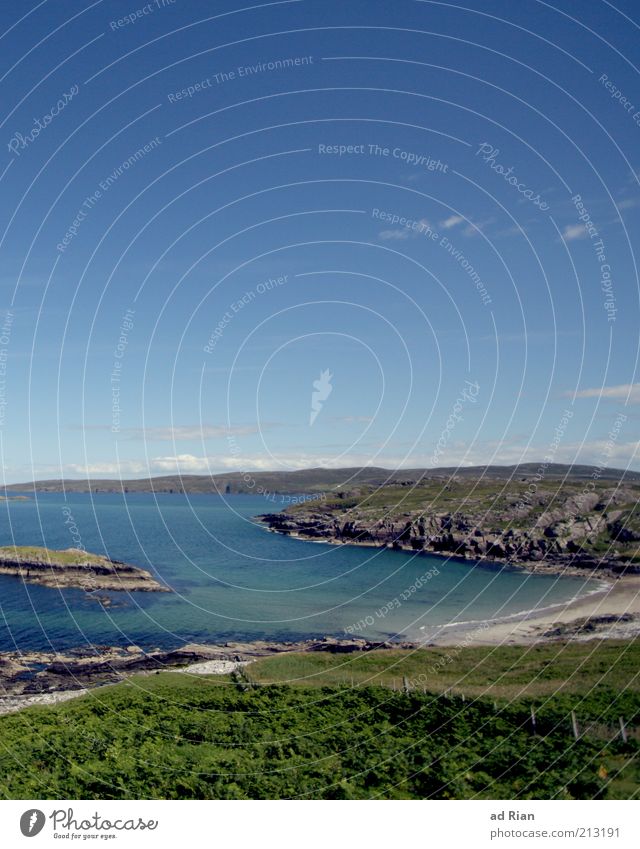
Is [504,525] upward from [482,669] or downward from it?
downward

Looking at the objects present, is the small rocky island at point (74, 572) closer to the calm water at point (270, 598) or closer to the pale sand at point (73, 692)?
the calm water at point (270, 598)

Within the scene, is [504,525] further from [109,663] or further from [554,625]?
[109,663]

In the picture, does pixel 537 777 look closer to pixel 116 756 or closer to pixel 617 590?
pixel 116 756

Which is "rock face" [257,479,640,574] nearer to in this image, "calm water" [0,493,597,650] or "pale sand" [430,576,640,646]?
"calm water" [0,493,597,650]

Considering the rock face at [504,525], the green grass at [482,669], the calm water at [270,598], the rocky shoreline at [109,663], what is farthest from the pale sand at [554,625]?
the rock face at [504,525]

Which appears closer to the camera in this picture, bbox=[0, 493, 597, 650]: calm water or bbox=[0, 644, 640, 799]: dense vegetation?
bbox=[0, 644, 640, 799]: dense vegetation

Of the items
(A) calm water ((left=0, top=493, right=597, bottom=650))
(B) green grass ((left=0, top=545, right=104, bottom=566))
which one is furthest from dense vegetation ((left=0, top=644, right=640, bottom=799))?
(B) green grass ((left=0, top=545, right=104, bottom=566))

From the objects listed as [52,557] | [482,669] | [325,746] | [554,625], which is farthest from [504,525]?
[325,746]
